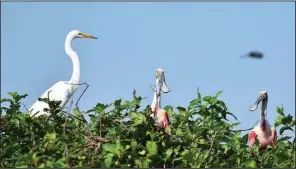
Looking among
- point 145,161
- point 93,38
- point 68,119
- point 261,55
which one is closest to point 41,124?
point 68,119

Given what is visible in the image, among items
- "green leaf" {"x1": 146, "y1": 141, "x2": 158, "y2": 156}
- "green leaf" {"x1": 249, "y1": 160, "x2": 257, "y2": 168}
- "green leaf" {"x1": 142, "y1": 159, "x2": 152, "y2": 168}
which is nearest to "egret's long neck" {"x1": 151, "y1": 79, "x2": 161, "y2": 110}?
"green leaf" {"x1": 249, "y1": 160, "x2": 257, "y2": 168}

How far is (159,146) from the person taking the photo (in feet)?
23.1

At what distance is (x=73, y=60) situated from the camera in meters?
14.6

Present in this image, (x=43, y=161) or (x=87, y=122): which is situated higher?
(x=87, y=122)

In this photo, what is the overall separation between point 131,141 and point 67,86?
20.4ft

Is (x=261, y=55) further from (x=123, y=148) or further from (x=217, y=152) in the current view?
(x=123, y=148)

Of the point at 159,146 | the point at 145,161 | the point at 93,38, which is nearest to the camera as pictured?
the point at 145,161

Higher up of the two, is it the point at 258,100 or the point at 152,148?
the point at 258,100

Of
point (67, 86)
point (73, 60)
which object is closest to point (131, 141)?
point (67, 86)

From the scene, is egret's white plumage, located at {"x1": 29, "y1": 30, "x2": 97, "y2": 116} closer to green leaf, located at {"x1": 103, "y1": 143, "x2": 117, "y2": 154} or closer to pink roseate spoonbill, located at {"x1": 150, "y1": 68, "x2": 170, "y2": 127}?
pink roseate spoonbill, located at {"x1": 150, "y1": 68, "x2": 170, "y2": 127}

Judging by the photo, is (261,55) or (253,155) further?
(261,55)

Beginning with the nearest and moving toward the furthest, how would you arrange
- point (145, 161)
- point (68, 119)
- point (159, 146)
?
1. point (145, 161)
2. point (159, 146)
3. point (68, 119)

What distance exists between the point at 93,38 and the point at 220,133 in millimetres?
8971

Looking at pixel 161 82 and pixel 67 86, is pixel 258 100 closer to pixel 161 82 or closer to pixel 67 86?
pixel 161 82
